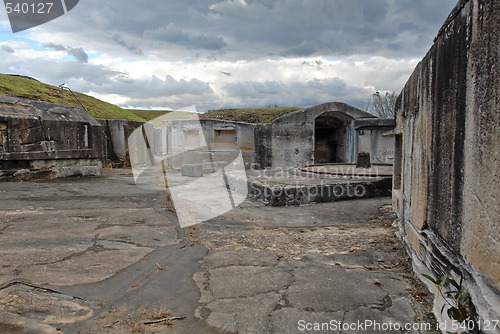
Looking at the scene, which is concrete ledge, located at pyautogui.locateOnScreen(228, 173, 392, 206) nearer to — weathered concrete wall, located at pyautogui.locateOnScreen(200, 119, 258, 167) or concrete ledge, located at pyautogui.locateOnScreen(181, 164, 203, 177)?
concrete ledge, located at pyautogui.locateOnScreen(181, 164, 203, 177)

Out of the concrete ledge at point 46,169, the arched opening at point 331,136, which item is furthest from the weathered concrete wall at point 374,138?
the concrete ledge at point 46,169

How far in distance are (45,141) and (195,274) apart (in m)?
7.05

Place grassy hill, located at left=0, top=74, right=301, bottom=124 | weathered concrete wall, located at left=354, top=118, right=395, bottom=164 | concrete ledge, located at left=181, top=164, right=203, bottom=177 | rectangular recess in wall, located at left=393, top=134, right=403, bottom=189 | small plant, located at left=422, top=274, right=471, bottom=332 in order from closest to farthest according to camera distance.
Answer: small plant, located at left=422, top=274, right=471, bottom=332, rectangular recess in wall, located at left=393, top=134, right=403, bottom=189, concrete ledge, located at left=181, top=164, right=203, bottom=177, weathered concrete wall, located at left=354, top=118, right=395, bottom=164, grassy hill, located at left=0, top=74, right=301, bottom=124

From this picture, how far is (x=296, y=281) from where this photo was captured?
9.73 ft

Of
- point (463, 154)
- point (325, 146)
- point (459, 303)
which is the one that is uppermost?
point (463, 154)

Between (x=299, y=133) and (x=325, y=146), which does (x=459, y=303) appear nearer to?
(x=299, y=133)

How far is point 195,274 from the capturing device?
3.13 m

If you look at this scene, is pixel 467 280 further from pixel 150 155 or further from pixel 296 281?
pixel 150 155

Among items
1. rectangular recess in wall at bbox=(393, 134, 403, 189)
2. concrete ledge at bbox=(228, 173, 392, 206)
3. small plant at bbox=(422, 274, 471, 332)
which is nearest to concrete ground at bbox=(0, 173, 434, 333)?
small plant at bbox=(422, 274, 471, 332)

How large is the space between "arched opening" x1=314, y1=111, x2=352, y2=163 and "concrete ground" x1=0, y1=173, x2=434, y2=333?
40.8 ft

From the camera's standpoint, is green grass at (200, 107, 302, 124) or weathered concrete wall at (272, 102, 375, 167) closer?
weathered concrete wall at (272, 102, 375, 167)

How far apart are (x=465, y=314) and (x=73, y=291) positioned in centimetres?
241

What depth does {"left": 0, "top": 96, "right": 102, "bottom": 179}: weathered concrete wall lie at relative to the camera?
26.1 feet

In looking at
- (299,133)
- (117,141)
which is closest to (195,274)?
(117,141)
